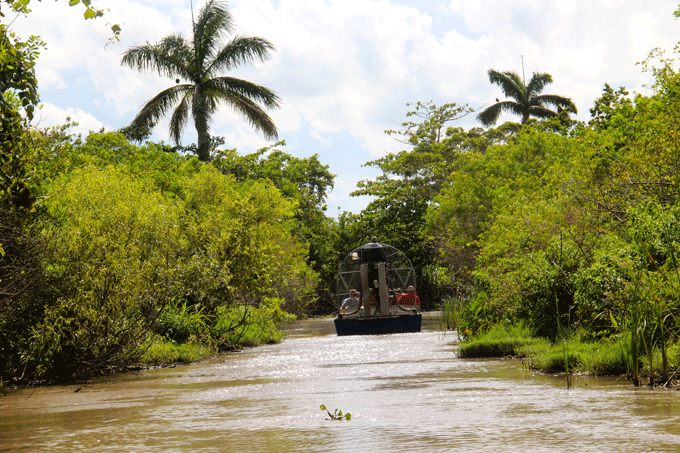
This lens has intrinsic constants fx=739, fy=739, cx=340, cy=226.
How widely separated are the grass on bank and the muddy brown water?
1.17ft

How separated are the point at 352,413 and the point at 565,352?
2935 mm

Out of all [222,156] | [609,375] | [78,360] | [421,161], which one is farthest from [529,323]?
[421,161]

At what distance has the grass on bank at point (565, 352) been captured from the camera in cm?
915

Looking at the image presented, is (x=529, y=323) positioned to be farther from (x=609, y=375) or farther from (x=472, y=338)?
(x=609, y=375)

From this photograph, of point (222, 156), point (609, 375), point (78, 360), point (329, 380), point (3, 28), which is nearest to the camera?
point (3, 28)

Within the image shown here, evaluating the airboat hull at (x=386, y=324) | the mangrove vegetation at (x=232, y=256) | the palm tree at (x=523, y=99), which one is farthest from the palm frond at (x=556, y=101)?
the airboat hull at (x=386, y=324)

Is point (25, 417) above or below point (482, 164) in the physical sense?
below

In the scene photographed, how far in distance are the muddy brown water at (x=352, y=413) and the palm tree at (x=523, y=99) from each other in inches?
1543

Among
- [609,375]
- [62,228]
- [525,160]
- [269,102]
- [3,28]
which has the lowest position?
[609,375]

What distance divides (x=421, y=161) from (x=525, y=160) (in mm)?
15937

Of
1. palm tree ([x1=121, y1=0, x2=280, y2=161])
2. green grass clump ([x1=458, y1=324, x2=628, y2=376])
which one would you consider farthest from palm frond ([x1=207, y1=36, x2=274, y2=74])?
green grass clump ([x1=458, y1=324, x2=628, y2=376])

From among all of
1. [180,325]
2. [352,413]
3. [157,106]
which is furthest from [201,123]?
[352,413]

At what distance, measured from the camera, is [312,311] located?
48.5m

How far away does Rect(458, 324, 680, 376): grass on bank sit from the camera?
360 inches
